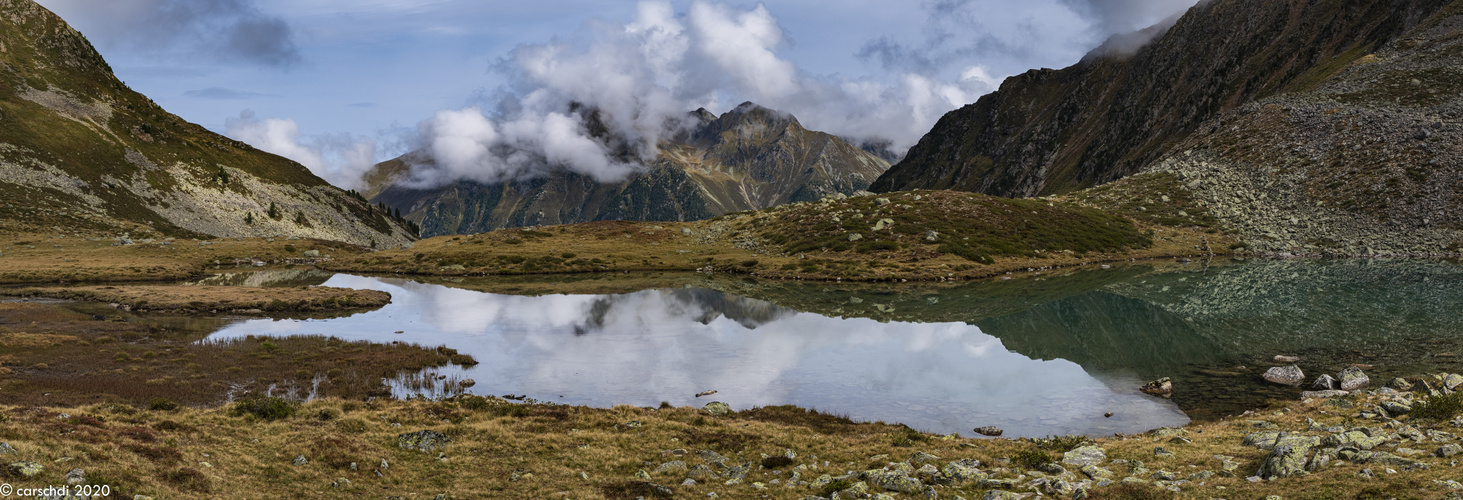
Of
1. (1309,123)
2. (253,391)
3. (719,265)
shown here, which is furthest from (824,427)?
(1309,123)

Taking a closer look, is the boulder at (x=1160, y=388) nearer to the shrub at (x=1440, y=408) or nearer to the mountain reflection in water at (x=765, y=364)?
the mountain reflection in water at (x=765, y=364)

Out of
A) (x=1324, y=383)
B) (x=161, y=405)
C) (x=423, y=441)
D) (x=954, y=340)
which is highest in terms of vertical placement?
(x=954, y=340)

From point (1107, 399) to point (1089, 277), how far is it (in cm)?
6205

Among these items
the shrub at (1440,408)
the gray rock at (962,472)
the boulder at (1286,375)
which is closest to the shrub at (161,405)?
the gray rock at (962,472)

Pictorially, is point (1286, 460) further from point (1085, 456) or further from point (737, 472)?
point (737, 472)

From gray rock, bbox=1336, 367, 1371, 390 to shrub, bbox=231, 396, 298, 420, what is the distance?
45.1 metres

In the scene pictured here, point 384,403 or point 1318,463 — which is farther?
point 384,403

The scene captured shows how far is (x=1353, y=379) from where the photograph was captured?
108ft

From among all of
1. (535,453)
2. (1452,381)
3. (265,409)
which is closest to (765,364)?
(535,453)

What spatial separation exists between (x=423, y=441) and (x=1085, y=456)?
72.8 ft

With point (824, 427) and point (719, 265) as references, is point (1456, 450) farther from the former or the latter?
point (719, 265)

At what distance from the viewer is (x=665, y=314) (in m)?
67.9

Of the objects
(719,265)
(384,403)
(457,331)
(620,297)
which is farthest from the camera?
(719,265)

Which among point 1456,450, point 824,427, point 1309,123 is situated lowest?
point 824,427
